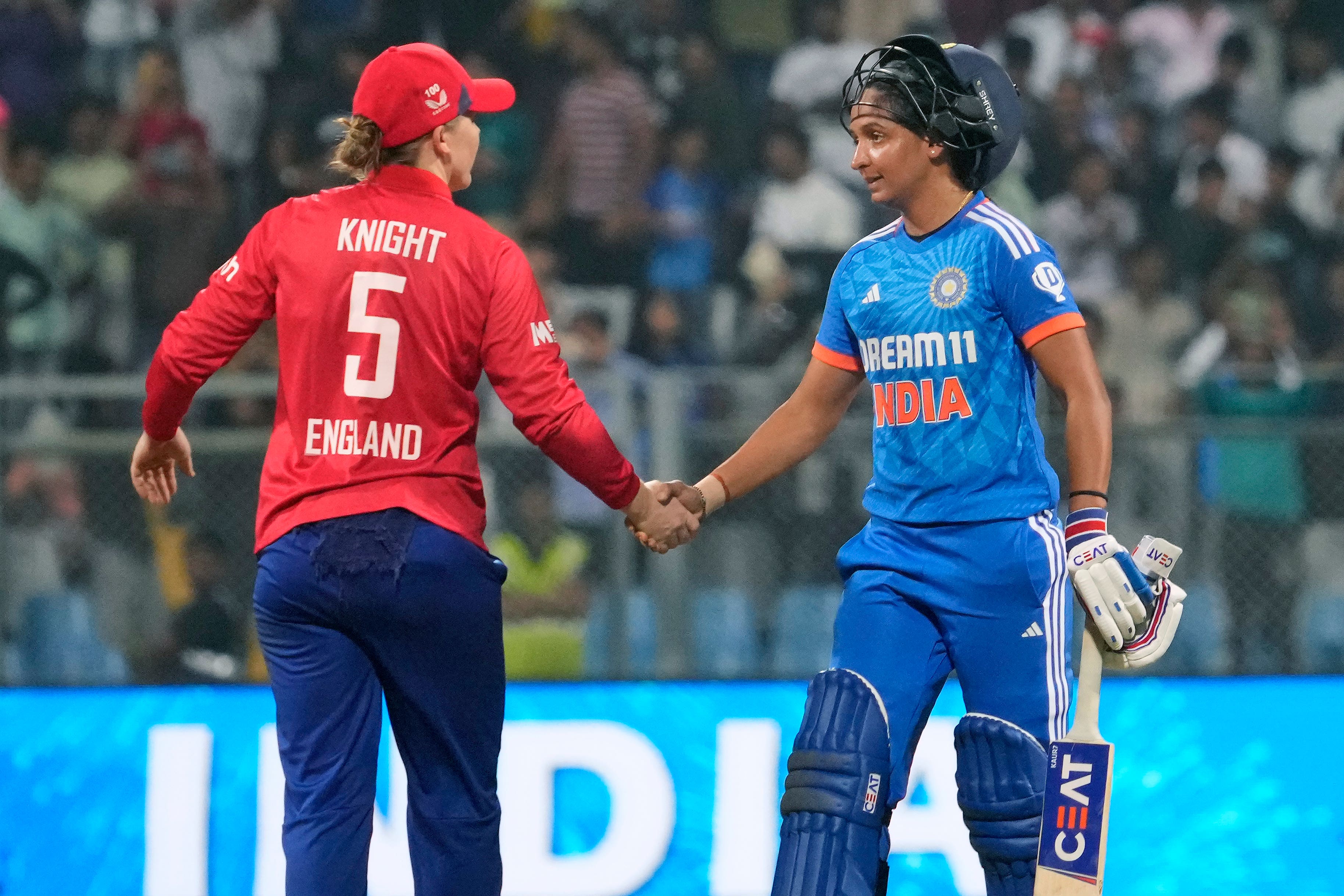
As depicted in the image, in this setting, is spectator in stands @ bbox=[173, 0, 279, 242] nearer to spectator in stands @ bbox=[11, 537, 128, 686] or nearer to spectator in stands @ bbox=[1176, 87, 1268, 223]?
spectator in stands @ bbox=[11, 537, 128, 686]

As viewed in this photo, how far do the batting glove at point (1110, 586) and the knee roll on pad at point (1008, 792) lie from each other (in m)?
0.27

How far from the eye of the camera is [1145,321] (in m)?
7.75

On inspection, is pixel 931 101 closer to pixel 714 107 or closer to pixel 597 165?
pixel 597 165

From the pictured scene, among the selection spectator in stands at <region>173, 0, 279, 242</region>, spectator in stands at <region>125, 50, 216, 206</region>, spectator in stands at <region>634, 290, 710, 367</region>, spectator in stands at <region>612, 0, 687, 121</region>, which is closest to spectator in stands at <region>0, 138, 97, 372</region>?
spectator in stands at <region>125, 50, 216, 206</region>

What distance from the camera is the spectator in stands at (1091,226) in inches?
320

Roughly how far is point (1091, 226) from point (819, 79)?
154cm

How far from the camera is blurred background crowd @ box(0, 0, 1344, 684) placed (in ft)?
19.7

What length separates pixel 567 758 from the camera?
16.9 feet

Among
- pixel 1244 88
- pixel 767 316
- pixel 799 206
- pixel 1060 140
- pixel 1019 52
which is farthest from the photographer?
pixel 1244 88

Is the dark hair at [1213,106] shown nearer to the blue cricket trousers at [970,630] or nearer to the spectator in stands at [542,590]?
the spectator in stands at [542,590]

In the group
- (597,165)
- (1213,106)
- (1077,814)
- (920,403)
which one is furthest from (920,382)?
(1213,106)

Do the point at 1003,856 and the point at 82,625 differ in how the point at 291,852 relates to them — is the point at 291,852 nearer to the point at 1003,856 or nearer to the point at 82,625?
the point at 1003,856

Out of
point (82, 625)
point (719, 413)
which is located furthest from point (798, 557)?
point (82, 625)

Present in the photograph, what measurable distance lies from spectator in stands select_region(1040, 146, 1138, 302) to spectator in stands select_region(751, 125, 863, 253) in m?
0.99
